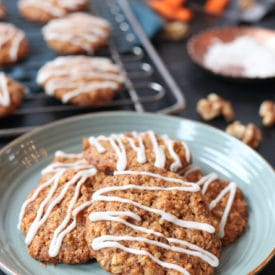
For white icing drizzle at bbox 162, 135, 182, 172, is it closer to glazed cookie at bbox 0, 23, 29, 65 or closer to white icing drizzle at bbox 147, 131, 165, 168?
white icing drizzle at bbox 147, 131, 165, 168

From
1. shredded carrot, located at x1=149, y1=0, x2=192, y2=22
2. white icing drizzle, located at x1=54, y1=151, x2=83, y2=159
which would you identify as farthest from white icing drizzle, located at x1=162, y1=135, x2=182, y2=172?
shredded carrot, located at x1=149, y1=0, x2=192, y2=22

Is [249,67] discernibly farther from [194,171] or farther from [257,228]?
[257,228]

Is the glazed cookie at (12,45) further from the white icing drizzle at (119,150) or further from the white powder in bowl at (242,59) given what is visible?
the white icing drizzle at (119,150)

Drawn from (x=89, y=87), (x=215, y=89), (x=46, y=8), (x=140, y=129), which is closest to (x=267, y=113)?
(x=215, y=89)

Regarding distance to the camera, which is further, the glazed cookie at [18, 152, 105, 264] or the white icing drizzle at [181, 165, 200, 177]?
the white icing drizzle at [181, 165, 200, 177]

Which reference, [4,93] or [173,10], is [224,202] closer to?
[4,93]

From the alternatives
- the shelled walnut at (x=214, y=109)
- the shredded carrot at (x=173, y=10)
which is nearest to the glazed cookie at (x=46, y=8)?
the shredded carrot at (x=173, y=10)

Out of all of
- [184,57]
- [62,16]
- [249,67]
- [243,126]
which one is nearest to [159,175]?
[243,126]
